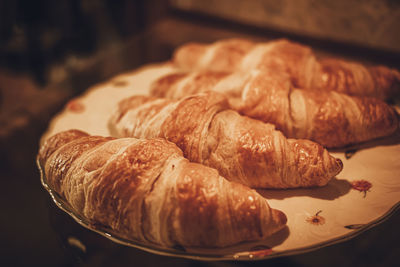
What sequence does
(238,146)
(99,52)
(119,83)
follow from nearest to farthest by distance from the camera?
(238,146), (119,83), (99,52)

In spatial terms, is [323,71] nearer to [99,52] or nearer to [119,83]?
[119,83]

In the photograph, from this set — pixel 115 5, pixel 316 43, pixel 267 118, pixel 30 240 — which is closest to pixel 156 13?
pixel 115 5

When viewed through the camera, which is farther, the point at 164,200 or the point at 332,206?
the point at 332,206

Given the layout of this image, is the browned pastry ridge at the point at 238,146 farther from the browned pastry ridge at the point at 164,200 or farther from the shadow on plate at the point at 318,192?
the browned pastry ridge at the point at 164,200

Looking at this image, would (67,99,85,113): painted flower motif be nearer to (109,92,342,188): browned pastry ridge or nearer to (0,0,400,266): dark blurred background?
(0,0,400,266): dark blurred background

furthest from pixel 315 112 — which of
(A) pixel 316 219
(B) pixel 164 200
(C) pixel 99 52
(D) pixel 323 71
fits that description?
(C) pixel 99 52
